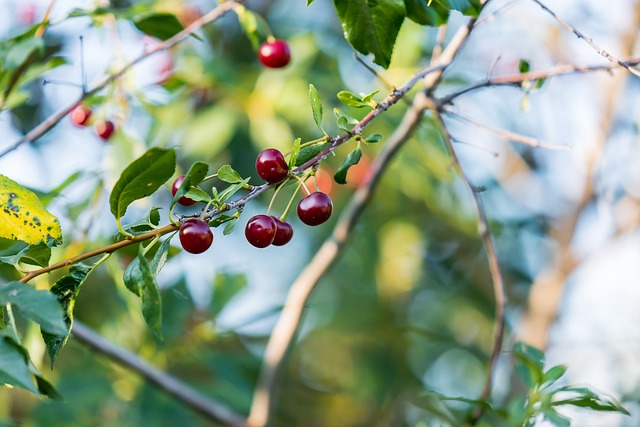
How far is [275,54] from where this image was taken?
1.25 meters

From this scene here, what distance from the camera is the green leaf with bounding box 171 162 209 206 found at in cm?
64

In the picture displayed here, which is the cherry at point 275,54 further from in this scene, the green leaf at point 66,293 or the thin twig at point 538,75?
the green leaf at point 66,293

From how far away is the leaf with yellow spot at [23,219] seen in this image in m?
0.74

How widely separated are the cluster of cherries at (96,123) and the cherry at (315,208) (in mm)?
747

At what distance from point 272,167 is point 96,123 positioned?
0.78m

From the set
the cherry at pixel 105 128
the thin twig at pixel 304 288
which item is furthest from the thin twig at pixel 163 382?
the cherry at pixel 105 128

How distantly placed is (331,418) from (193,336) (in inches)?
41.8

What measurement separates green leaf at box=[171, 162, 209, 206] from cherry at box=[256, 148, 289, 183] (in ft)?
0.18

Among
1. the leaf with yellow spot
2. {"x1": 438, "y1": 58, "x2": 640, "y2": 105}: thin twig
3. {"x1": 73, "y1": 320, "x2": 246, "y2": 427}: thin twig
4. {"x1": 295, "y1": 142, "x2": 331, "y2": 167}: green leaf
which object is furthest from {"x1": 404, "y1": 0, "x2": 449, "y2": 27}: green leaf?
{"x1": 73, "y1": 320, "x2": 246, "y2": 427}: thin twig

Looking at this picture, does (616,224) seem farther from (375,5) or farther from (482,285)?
(375,5)

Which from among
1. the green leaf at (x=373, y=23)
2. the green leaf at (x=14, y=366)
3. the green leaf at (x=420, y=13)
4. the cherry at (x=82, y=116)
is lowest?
the cherry at (x=82, y=116)

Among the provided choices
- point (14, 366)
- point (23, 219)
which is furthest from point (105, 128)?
point (14, 366)

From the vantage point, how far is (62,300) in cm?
69

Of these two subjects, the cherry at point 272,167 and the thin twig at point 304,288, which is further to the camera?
the thin twig at point 304,288
